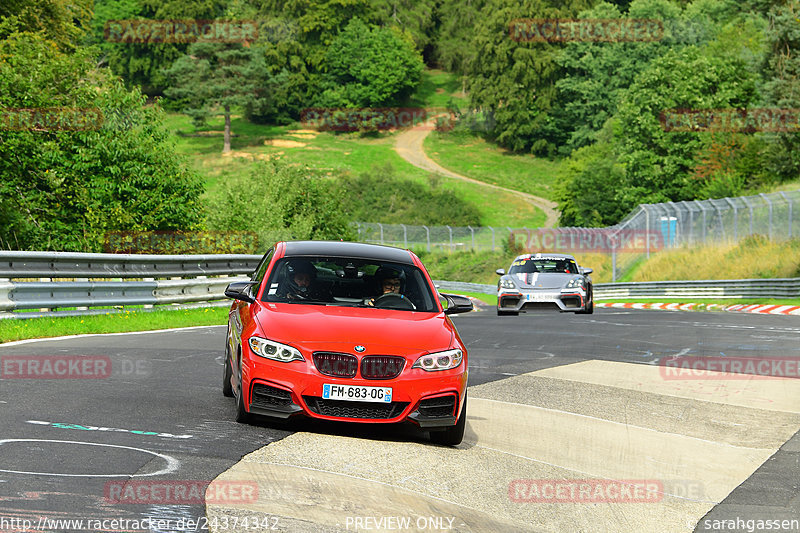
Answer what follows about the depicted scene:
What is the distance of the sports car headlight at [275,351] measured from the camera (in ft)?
24.7

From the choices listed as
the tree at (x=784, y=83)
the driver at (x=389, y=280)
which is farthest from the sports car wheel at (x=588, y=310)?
the tree at (x=784, y=83)

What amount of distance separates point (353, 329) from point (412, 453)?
1.05 metres

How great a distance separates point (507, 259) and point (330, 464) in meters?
52.5

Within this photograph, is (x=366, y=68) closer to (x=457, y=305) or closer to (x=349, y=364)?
(x=457, y=305)

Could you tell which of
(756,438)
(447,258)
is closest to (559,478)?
(756,438)

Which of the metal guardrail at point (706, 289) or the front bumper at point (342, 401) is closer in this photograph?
the front bumper at point (342, 401)

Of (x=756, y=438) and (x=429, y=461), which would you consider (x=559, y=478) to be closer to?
(x=429, y=461)

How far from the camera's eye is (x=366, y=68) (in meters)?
128

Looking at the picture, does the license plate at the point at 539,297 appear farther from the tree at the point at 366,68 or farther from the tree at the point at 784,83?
the tree at the point at 366,68

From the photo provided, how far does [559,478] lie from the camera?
7102 millimetres

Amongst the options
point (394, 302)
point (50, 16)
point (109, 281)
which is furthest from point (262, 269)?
point (50, 16)

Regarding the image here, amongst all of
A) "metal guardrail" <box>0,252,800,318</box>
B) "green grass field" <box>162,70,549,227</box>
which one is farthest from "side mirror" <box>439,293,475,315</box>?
"green grass field" <box>162,70,549,227</box>

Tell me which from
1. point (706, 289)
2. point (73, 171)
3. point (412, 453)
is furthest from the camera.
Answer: point (706, 289)

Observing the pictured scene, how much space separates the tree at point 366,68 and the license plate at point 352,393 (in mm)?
122026
